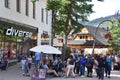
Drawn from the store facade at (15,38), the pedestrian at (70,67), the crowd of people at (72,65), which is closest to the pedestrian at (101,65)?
the crowd of people at (72,65)

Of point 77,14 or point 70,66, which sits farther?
point 77,14

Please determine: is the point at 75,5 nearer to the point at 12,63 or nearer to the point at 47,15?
the point at 12,63

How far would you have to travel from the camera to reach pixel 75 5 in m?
36.2

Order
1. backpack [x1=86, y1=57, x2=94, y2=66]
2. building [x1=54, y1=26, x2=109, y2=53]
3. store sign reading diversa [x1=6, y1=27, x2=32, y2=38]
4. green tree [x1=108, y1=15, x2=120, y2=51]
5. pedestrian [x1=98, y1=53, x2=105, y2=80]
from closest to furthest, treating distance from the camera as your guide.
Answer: pedestrian [x1=98, y1=53, x2=105, y2=80] < backpack [x1=86, y1=57, x2=94, y2=66] < store sign reading diversa [x1=6, y1=27, x2=32, y2=38] < green tree [x1=108, y1=15, x2=120, y2=51] < building [x1=54, y1=26, x2=109, y2=53]

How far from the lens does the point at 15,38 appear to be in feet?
123

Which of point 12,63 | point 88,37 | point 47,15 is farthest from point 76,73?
point 88,37

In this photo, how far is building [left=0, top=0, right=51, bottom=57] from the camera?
33.3 metres

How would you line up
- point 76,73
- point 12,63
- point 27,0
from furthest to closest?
point 27,0, point 12,63, point 76,73

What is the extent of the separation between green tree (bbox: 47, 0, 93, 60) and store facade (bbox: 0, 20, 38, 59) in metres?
3.23

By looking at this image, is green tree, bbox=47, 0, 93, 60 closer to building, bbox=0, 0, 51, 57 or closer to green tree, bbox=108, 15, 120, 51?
building, bbox=0, 0, 51, 57

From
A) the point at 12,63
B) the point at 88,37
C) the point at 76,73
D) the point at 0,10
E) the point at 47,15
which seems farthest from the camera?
the point at 88,37

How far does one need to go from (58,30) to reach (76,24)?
2.42 m

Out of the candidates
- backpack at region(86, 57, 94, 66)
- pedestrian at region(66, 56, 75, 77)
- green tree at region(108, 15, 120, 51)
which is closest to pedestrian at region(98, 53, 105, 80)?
backpack at region(86, 57, 94, 66)

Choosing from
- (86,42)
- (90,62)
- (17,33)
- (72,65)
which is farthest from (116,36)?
(72,65)
